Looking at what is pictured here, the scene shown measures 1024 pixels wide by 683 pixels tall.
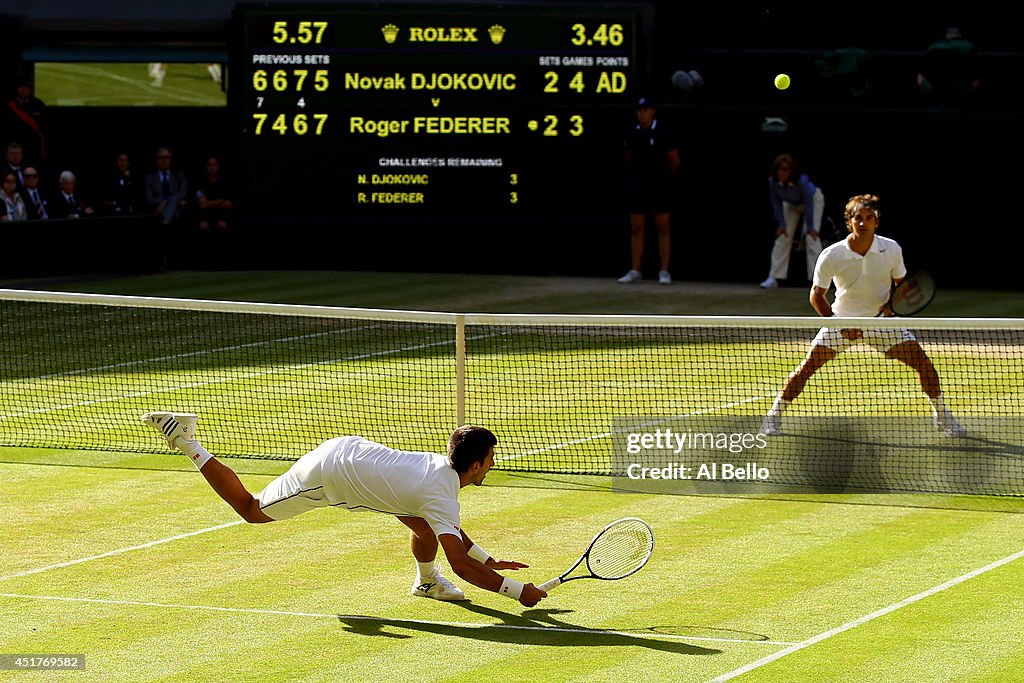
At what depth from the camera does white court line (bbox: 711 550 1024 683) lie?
788cm

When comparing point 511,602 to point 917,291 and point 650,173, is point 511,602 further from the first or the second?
point 650,173

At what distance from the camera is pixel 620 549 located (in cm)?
871

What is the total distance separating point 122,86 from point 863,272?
22703 millimetres

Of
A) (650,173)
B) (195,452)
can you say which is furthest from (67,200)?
(195,452)

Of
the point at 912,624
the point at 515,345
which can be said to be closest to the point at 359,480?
the point at 912,624

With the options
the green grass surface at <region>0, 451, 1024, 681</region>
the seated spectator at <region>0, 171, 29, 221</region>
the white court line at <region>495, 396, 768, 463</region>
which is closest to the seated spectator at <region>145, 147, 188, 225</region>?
the seated spectator at <region>0, 171, 29, 221</region>

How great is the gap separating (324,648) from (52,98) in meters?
25.4

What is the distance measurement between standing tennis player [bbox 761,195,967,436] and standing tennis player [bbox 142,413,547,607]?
4.86 metres

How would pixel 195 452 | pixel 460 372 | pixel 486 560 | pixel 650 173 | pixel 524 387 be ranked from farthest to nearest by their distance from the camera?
1. pixel 650 173
2. pixel 524 387
3. pixel 460 372
4. pixel 195 452
5. pixel 486 560

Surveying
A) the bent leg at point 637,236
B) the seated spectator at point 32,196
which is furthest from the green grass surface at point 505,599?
the seated spectator at point 32,196

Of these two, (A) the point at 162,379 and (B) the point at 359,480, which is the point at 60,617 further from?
(A) the point at 162,379

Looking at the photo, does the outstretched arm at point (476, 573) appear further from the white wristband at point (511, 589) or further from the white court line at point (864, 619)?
the white court line at point (864, 619)

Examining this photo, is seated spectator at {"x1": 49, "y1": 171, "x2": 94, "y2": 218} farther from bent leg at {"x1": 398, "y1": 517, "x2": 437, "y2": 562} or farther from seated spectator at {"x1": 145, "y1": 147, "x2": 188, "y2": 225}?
bent leg at {"x1": 398, "y1": 517, "x2": 437, "y2": 562}

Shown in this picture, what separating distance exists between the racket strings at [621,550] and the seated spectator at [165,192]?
17.4 metres
